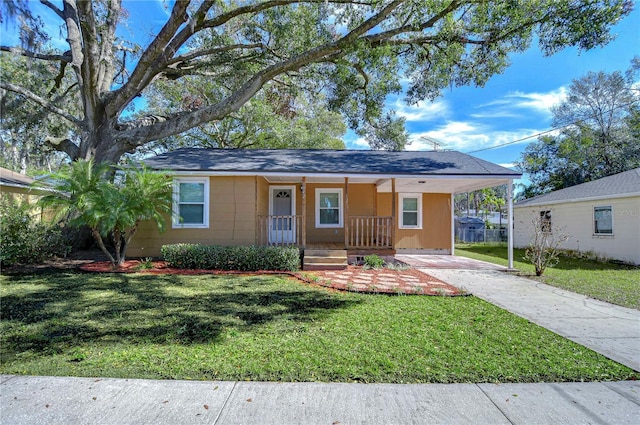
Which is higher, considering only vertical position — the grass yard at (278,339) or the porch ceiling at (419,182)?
the porch ceiling at (419,182)

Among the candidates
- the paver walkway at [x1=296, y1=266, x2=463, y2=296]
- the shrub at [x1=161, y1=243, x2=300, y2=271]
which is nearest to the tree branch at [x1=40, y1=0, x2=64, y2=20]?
the shrub at [x1=161, y1=243, x2=300, y2=271]

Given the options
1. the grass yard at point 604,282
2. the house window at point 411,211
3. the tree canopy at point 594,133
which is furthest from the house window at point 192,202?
the tree canopy at point 594,133

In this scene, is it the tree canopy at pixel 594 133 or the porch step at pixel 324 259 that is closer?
the porch step at pixel 324 259

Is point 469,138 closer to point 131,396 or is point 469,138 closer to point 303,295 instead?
point 303,295

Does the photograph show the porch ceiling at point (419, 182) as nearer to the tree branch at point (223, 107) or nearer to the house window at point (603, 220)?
the tree branch at point (223, 107)

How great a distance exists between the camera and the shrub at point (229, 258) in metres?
8.93

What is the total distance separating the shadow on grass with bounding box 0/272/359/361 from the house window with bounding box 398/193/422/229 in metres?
7.56

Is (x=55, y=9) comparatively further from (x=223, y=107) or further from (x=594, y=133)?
(x=594, y=133)

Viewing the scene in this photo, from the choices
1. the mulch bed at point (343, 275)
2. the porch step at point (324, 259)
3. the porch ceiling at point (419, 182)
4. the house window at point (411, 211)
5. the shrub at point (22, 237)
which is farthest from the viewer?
the house window at point (411, 211)

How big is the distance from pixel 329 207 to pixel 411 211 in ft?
12.1

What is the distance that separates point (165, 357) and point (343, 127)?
2303 centimetres

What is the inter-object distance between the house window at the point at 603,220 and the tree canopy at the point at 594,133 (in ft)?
39.8

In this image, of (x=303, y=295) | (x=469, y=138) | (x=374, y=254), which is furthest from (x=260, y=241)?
(x=469, y=138)

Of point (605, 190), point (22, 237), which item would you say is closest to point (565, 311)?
point (605, 190)
